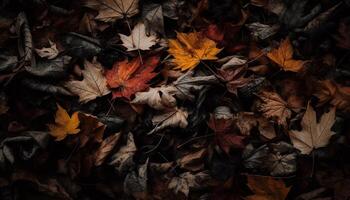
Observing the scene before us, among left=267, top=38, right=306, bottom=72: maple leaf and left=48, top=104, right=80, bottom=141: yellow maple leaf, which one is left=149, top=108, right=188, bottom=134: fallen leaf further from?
left=267, top=38, right=306, bottom=72: maple leaf

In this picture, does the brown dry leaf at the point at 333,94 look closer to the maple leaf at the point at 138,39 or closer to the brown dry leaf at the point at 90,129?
the maple leaf at the point at 138,39

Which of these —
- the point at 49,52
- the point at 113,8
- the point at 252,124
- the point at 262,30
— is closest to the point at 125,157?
the point at 252,124

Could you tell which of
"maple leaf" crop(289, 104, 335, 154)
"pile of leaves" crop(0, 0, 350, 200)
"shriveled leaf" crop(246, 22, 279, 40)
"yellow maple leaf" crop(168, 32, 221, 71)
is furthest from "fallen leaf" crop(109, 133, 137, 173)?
"shriveled leaf" crop(246, 22, 279, 40)

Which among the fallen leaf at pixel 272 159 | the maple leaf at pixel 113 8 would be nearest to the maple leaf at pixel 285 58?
the fallen leaf at pixel 272 159

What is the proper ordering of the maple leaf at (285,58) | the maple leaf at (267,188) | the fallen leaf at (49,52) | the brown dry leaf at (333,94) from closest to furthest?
the maple leaf at (267,188)
the brown dry leaf at (333,94)
the maple leaf at (285,58)
the fallen leaf at (49,52)

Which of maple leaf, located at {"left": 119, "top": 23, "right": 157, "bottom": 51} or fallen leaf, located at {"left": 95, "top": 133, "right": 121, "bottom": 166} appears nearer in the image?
fallen leaf, located at {"left": 95, "top": 133, "right": 121, "bottom": 166}

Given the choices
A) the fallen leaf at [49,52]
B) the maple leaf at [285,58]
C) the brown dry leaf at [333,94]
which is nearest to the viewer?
the brown dry leaf at [333,94]
